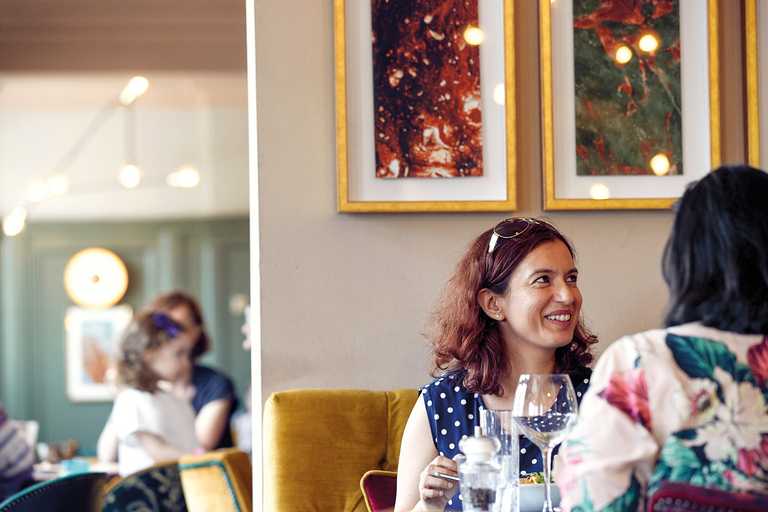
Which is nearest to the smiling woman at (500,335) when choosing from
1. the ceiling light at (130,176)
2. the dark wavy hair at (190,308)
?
the dark wavy hair at (190,308)

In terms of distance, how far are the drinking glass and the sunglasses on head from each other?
0.66 metres

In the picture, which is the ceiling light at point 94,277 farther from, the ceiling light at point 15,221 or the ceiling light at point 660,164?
the ceiling light at point 660,164

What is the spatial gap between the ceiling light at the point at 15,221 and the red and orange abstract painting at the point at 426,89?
6.24m

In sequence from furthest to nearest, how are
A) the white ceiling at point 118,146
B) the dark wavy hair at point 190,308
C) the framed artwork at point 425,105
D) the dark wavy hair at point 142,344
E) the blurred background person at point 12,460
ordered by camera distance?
the white ceiling at point 118,146
the dark wavy hair at point 190,308
the blurred background person at point 12,460
the dark wavy hair at point 142,344
the framed artwork at point 425,105

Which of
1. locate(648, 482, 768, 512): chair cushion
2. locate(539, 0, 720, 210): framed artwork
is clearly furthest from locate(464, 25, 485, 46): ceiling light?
locate(648, 482, 768, 512): chair cushion

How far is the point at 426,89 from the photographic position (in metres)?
3.01

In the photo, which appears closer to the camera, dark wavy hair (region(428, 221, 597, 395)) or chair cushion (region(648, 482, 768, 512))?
chair cushion (region(648, 482, 768, 512))

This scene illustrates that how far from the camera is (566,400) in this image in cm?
195

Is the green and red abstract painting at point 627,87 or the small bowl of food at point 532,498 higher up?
the green and red abstract painting at point 627,87

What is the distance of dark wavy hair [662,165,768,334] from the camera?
5.39 feet

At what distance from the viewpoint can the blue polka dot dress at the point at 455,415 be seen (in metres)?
2.54

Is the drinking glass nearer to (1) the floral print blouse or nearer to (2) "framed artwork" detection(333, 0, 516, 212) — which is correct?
(1) the floral print blouse

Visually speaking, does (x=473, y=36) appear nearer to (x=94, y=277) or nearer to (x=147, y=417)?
(x=147, y=417)

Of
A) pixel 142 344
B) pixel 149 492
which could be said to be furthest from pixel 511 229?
pixel 142 344
